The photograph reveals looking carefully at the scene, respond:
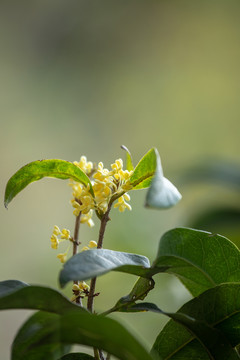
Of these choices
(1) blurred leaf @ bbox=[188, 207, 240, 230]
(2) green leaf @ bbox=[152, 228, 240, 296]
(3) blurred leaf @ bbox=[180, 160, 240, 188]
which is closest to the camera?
(2) green leaf @ bbox=[152, 228, 240, 296]

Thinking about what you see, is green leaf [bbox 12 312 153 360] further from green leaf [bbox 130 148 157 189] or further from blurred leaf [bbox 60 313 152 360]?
green leaf [bbox 130 148 157 189]

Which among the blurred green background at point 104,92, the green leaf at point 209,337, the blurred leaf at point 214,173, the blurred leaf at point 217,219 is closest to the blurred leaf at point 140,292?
the green leaf at point 209,337

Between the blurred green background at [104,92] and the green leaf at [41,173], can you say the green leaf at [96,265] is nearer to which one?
the green leaf at [41,173]

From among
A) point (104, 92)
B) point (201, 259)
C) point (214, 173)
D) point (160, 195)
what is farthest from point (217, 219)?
point (104, 92)

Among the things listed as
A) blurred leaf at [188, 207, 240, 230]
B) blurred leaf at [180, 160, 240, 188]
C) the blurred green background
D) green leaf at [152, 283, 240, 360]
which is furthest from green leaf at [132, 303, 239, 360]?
the blurred green background

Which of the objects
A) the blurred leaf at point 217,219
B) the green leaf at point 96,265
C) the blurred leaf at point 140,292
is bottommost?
the blurred leaf at point 217,219
